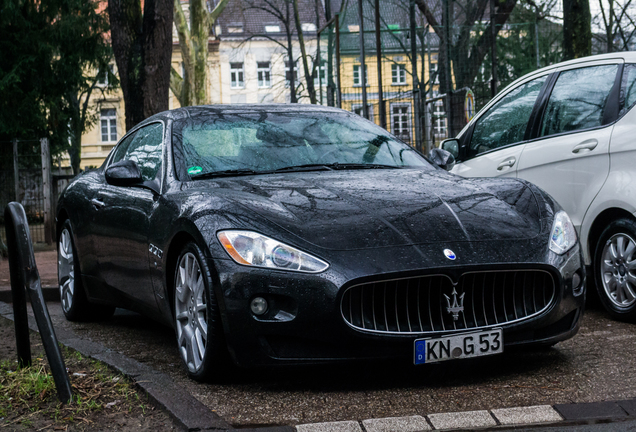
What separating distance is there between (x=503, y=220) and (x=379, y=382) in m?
1.01

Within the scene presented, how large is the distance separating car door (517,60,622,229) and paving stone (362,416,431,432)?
117 inches

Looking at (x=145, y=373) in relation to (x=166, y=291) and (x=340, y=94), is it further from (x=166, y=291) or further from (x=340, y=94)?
(x=340, y=94)

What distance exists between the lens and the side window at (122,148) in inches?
266

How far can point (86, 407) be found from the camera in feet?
13.3

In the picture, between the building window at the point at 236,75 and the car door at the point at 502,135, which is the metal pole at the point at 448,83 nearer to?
the car door at the point at 502,135

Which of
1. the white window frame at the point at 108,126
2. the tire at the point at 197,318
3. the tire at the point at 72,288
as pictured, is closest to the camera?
the tire at the point at 197,318

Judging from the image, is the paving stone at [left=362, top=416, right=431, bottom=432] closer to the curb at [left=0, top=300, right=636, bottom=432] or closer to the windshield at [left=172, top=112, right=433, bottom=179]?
the curb at [left=0, top=300, right=636, bottom=432]

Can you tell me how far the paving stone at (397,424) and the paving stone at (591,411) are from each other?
601 millimetres

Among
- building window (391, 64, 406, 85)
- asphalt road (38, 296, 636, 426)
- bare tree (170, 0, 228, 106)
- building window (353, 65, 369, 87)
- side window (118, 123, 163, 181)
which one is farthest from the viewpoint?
bare tree (170, 0, 228, 106)

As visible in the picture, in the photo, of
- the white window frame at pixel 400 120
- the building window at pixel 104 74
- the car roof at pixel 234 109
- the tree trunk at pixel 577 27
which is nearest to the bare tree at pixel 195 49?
the building window at pixel 104 74

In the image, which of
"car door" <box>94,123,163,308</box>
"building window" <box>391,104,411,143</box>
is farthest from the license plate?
"building window" <box>391,104,411,143</box>

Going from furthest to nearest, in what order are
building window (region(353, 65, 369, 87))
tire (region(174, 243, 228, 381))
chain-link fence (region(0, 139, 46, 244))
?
building window (region(353, 65, 369, 87)), chain-link fence (region(0, 139, 46, 244)), tire (region(174, 243, 228, 381))

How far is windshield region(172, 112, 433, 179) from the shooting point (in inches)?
210

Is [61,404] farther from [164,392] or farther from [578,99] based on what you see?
[578,99]
